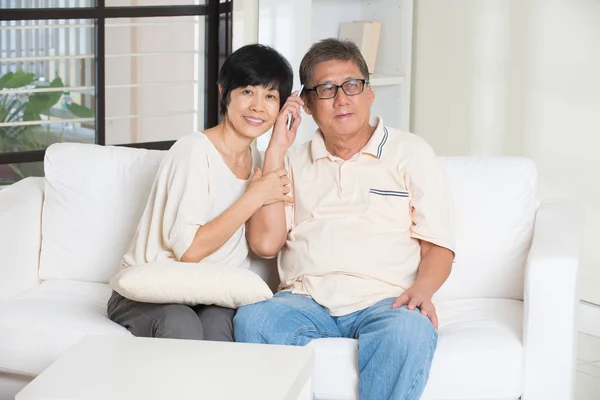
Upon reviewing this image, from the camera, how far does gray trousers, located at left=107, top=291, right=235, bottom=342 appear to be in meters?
2.30

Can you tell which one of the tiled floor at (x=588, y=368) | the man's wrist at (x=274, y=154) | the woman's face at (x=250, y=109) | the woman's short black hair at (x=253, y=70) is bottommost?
the tiled floor at (x=588, y=368)

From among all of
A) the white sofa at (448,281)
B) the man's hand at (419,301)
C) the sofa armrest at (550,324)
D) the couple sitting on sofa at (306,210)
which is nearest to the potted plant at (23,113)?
the white sofa at (448,281)

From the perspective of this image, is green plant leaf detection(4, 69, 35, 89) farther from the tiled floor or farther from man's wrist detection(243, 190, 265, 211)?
the tiled floor

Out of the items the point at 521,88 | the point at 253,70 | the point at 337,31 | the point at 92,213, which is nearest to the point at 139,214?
the point at 92,213

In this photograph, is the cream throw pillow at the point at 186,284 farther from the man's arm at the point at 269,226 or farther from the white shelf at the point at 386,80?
the white shelf at the point at 386,80

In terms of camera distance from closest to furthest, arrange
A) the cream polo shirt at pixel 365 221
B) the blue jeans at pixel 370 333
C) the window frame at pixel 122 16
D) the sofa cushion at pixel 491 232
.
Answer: the blue jeans at pixel 370 333 < the cream polo shirt at pixel 365 221 < the sofa cushion at pixel 491 232 < the window frame at pixel 122 16

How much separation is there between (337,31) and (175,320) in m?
2.43

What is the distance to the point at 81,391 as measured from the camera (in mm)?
1793

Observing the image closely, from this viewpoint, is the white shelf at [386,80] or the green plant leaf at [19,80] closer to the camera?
the green plant leaf at [19,80]

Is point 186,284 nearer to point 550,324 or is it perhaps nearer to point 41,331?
point 41,331

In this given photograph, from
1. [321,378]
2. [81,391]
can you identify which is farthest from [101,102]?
[81,391]

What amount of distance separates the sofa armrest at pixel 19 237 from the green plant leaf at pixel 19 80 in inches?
44.7

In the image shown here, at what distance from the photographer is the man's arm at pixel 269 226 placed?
8.28 feet

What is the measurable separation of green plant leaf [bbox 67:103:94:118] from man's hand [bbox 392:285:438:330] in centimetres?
212
